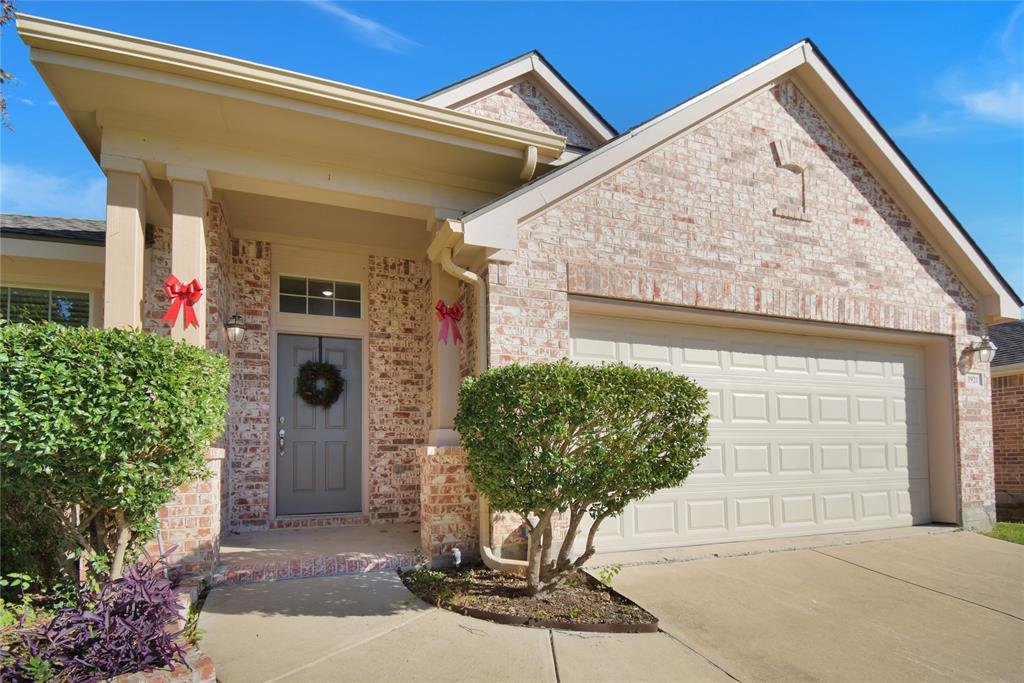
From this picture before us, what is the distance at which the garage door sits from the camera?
234 inches

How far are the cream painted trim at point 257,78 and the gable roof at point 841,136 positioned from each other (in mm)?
715

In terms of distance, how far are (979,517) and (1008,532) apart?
1.05 feet

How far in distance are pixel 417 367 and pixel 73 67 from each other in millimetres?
4388

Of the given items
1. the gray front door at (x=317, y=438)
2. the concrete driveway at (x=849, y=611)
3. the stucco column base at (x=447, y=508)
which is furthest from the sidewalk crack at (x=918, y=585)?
the gray front door at (x=317, y=438)

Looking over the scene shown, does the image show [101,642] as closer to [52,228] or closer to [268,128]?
[268,128]

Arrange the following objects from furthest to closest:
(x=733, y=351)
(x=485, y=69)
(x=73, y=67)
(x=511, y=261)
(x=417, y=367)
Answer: (x=485, y=69) < (x=417, y=367) < (x=733, y=351) < (x=511, y=261) < (x=73, y=67)

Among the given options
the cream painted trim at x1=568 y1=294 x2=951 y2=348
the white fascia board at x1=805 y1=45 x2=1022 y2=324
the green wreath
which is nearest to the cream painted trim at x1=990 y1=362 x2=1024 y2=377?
the white fascia board at x1=805 y1=45 x2=1022 y2=324

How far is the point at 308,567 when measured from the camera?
5059mm

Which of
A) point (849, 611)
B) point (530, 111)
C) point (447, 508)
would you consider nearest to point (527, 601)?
point (447, 508)

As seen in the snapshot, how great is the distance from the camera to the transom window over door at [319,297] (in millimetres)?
7129

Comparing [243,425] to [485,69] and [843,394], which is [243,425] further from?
[843,394]

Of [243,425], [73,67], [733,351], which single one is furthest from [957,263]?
[73,67]

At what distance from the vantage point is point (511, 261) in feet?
17.3

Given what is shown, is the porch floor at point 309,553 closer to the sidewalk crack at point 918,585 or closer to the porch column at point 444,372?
the porch column at point 444,372
